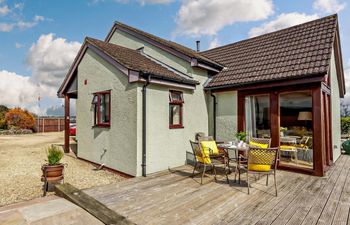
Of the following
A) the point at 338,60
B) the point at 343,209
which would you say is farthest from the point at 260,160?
the point at 338,60

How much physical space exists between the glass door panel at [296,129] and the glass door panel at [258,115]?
500mm

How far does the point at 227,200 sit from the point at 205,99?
5167 mm

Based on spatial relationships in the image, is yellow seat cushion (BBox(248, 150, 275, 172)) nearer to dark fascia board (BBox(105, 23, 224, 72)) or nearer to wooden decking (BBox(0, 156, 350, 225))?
wooden decking (BBox(0, 156, 350, 225))

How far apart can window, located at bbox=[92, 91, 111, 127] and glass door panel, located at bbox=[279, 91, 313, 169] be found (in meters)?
6.40

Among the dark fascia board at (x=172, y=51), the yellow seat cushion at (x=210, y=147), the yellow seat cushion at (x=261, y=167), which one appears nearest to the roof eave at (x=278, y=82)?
the dark fascia board at (x=172, y=51)

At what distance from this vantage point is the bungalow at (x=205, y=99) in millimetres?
6316

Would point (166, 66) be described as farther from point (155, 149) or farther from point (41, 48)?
point (41, 48)

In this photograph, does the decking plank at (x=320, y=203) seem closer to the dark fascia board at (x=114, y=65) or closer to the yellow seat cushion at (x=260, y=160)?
the yellow seat cushion at (x=260, y=160)

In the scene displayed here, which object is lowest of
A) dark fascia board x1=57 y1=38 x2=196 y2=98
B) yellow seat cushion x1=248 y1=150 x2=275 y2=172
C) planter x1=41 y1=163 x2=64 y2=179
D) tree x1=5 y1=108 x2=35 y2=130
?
planter x1=41 y1=163 x2=64 y2=179

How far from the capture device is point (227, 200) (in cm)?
432

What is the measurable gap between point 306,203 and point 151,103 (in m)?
4.86

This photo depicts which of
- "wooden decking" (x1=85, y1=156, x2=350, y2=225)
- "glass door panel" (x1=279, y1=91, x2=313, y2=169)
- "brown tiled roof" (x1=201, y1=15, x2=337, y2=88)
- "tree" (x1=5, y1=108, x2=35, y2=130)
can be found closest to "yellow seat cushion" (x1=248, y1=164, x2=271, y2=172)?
"wooden decking" (x1=85, y1=156, x2=350, y2=225)

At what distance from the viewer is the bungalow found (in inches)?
249

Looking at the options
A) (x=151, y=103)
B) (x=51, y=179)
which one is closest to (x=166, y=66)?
(x=151, y=103)
